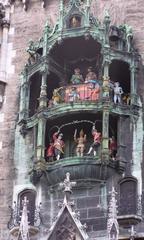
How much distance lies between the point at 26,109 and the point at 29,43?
7.48 ft

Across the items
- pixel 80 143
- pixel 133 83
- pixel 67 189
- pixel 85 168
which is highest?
pixel 133 83

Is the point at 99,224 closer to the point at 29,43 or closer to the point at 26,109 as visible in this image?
the point at 26,109

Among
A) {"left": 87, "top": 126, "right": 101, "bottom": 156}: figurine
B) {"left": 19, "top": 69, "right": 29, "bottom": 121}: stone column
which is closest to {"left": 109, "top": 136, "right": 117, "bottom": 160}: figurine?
{"left": 87, "top": 126, "right": 101, "bottom": 156}: figurine

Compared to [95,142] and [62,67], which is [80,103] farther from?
[62,67]

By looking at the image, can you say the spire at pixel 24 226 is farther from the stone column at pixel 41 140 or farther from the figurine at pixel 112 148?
the figurine at pixel 112 148

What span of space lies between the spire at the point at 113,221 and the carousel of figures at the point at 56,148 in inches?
81.8

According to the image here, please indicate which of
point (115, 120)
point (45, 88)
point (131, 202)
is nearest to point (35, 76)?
point (45, 88)

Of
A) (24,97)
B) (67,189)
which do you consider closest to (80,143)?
(67,189)

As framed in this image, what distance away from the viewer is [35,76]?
77.5 feet

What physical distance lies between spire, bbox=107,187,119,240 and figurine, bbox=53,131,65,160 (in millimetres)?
2064

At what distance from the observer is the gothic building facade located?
69.3 feet

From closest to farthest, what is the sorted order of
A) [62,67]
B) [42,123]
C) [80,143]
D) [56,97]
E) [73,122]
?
[80,143], [42,123], [73,122], [56,97], [62,67]

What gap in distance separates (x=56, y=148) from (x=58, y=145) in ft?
0.31

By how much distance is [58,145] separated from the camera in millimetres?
22188
